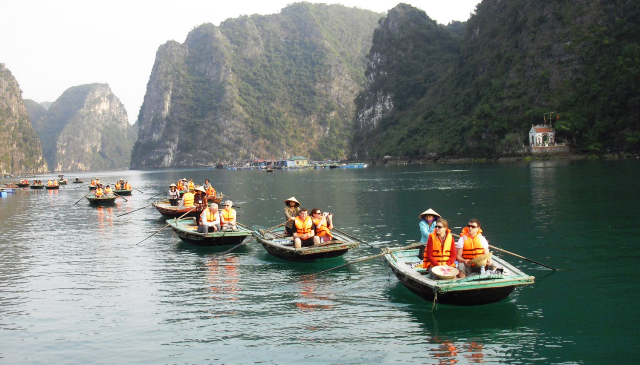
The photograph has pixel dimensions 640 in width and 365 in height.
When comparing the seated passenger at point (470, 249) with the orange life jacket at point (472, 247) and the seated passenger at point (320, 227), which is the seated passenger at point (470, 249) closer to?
the orange life jacket at point (472, 247)

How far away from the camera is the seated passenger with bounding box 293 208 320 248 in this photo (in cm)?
1947

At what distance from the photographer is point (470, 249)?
44.8 ft

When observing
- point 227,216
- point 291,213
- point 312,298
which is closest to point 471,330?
point 312,298

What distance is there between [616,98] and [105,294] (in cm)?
9271

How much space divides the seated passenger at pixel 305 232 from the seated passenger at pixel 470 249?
676 centimetres

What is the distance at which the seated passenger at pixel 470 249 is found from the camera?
13562mm

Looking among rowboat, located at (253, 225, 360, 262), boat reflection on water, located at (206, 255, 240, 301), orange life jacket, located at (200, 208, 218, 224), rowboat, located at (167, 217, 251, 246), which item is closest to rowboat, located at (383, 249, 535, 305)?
rowboat, located at (253, 225, 360, 262)

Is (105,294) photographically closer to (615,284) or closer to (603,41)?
(615,284)

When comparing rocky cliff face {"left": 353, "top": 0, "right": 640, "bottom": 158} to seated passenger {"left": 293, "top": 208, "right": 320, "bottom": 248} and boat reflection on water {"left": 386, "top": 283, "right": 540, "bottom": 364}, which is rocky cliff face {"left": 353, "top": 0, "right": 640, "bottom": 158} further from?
boat reflection on water {"left": 386, "top": 283, "right": 540, "bottom": 364}

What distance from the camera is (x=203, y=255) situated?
22.9 metres

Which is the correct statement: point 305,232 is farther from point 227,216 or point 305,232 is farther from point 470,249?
point 470,249

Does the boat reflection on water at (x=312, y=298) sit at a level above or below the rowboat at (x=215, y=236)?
below

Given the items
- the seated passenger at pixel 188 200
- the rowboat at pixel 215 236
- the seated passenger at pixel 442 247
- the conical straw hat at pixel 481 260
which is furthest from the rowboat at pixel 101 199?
the conical straw hat at pixel 481 260

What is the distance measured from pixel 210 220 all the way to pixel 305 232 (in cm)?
582
